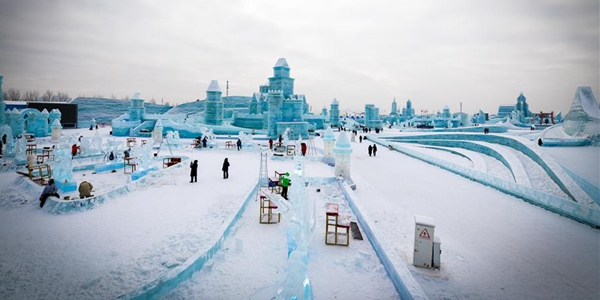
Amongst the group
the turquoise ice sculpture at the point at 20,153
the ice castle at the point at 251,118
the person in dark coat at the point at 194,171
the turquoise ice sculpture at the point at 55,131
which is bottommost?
the person in dark coat at the point at 194,171

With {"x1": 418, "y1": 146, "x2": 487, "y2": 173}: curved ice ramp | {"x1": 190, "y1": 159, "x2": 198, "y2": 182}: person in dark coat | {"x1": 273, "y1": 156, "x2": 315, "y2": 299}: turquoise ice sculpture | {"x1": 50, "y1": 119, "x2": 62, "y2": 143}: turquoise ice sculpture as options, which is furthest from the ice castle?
{"x1": 273, "y1": 156, "x2": 315, "y2": 299}: turquoise ice sculpture

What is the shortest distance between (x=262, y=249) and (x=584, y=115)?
19.3 meters

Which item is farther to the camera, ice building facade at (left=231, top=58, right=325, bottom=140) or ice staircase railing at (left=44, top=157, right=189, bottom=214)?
ice building facade at (left=231, top=58, right=325, bottom=140)

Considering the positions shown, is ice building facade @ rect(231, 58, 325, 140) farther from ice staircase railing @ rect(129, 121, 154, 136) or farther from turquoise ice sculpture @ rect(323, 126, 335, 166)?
turquoise ice sculpture @ rect(323, 126, 335, 166)

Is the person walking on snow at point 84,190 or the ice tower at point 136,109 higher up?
the ice tower at point 136,109

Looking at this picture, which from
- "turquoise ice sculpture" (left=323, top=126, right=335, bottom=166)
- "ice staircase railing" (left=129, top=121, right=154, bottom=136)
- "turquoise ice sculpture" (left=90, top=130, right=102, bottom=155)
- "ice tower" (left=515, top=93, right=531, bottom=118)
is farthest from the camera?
"ice tower" (left=515, top=93, right=531, bottom=118)

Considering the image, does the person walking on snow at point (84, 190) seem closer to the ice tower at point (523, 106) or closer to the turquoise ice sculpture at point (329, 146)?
the turquoise ice sculpture at point (329, 146)

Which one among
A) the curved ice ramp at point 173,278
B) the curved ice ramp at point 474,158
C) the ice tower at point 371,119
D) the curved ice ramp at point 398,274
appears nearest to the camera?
the curved ice ramp at point 173,278

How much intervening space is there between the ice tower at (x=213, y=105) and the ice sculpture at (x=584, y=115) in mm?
36573

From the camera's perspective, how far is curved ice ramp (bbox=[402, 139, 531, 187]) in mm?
11523

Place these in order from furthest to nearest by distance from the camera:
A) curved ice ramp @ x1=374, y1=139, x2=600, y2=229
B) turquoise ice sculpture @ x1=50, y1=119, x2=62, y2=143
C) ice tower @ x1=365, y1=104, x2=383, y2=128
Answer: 1. ice tower @ x1=365, y1=104, x2=383, y2=128
2. turquoise ice sculpture @ x1=50, y1=119, x2=62, y2=143
3. curved ice ramp @ x1=374, y1=139, x2=600, y2=229

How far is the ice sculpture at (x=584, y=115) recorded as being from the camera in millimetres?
14802

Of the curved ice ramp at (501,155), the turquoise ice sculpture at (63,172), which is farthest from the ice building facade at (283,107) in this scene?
the turquoise ice sculpture at (63,172)

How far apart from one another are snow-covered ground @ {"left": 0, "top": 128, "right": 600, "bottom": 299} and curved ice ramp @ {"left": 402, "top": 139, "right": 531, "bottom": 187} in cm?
185
